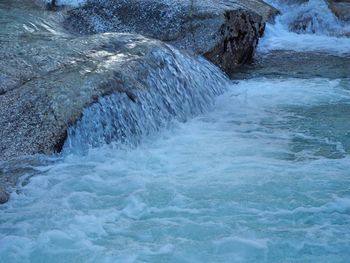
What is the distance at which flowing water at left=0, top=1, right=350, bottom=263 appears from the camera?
12.3ft

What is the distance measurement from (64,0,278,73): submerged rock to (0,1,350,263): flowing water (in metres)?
1.82

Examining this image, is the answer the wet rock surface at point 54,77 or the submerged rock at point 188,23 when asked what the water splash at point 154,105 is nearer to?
the wet rock surface at point 54,77

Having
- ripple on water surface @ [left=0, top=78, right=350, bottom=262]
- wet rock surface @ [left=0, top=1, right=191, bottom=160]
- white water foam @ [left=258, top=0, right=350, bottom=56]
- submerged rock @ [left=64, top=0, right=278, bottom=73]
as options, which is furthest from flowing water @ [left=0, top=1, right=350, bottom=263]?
white water foam @ [left=258, top=0, right=350, bottom=56]

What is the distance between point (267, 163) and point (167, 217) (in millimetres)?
1340

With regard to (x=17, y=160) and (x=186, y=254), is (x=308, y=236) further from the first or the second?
(x=17, y=160)

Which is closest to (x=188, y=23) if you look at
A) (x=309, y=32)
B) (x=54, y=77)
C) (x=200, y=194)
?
(x=54, y=77)

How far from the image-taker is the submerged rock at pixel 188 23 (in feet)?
27.6

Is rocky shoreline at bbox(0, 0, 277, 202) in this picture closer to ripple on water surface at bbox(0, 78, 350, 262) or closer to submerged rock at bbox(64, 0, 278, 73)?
submerged rock at bbox(64, 0, 278, 73)

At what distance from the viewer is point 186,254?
366 centimetres

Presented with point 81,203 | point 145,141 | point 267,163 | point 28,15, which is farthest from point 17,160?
point 28,15

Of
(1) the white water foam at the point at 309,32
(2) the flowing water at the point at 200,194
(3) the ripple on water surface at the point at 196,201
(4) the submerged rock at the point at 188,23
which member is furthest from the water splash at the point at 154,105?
(1) the white water foam at the point at 309,32

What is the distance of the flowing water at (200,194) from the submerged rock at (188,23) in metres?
1.82

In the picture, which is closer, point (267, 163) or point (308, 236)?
point (308, 236)

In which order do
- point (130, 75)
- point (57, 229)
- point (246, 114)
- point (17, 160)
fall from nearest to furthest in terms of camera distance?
point (57, 229) → point (17, 160) → point (130, 75) → point (246, 114)
